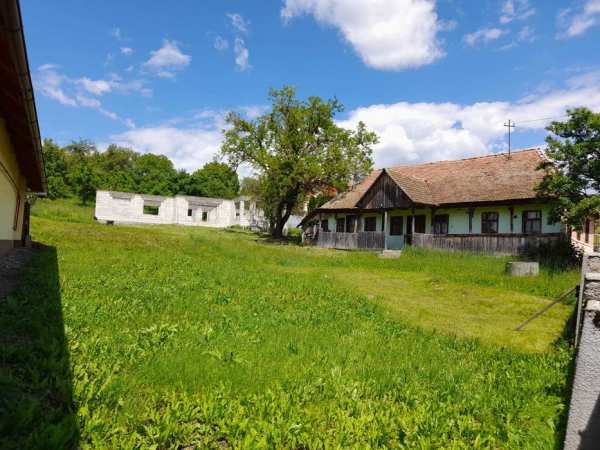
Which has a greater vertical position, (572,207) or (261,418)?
(572,207)

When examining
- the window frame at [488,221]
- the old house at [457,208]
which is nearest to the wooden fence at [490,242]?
the old house at [457,208]

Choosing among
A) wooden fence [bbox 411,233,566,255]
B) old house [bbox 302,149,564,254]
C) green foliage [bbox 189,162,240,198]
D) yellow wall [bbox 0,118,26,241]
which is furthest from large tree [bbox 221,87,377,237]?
green foliage [bbox 189,162,240,198]

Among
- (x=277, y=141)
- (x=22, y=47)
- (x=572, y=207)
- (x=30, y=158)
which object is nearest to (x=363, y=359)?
(x=22, y=47)

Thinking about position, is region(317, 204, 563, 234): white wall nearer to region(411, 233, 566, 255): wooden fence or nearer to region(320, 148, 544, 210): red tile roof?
region(320, 148, 544, 210): red tile roof

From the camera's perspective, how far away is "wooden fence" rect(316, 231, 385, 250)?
87.9 feet

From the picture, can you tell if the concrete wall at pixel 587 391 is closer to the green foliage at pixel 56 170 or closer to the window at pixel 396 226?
the window at pixel 396 226

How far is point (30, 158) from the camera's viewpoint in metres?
12.5

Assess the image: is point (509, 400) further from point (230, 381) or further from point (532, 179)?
point (532, 179)

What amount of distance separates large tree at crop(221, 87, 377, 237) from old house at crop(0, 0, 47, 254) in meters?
19.4

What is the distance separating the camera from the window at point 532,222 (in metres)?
20.8

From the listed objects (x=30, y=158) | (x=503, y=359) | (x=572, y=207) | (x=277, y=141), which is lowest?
(x=503, y=359)

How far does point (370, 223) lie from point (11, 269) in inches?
950

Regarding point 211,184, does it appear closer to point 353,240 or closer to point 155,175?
point 155,175

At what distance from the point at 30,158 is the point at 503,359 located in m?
13.9
